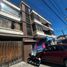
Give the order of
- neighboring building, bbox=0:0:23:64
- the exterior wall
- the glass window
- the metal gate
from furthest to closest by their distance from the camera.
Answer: the exterior wall < the glass window < neighboring building, bbox=0:0:23:64 < the metal gate

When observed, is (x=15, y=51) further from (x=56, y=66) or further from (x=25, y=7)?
(x=25, y=7)

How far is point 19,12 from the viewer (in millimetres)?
15703

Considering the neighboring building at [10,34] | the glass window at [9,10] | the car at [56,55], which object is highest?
the glass window at [9,10]

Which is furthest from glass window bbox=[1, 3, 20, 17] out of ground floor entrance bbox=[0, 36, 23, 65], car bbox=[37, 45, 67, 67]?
car bbox=[37, 45, 67, 67]

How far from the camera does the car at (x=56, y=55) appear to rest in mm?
9786

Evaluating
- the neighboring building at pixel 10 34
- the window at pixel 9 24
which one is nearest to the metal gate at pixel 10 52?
the neighboring building at pixel 10 34

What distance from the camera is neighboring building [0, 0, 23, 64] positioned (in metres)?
10.6

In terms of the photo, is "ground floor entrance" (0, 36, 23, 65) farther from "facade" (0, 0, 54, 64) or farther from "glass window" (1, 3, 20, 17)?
"glass window" (1, 3, 20, 17)

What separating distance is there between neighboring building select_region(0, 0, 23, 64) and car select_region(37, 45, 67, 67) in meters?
2.92

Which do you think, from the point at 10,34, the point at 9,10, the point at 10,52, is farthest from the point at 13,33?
the point at 9,10

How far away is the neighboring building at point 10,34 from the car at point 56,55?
2915 mm

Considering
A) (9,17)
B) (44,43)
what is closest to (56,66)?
(9,17)

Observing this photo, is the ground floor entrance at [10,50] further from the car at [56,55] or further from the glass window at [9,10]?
the glass window at [9,10]

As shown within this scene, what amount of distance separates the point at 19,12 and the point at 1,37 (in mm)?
6127
